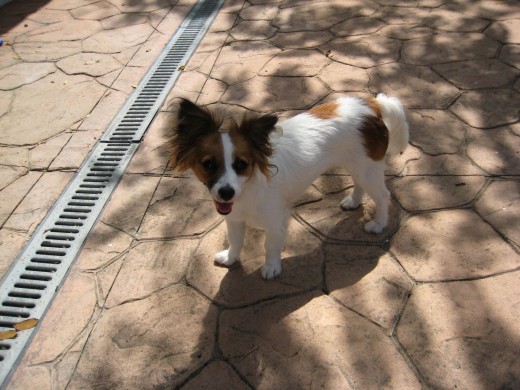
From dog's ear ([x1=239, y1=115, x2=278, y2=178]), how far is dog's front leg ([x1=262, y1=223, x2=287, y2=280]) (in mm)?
507

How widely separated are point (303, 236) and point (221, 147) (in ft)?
4.27

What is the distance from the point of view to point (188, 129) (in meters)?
2.60

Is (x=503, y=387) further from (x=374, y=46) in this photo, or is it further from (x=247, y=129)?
(x=374, y=46)

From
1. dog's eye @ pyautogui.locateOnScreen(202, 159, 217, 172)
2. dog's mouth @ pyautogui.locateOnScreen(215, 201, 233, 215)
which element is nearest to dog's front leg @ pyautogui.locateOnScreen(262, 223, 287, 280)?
dog's mouth @ pyautogui.locateOnScreen(215, 201, 233, 215)

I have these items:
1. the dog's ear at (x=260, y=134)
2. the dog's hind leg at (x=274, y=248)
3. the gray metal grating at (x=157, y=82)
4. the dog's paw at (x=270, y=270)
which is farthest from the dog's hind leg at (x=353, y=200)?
the gray metal grating at (x=157, y=82)

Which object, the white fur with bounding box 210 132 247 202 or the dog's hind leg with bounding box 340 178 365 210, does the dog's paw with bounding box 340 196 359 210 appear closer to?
the dog's hind leg with bounding box 340 178 365 210

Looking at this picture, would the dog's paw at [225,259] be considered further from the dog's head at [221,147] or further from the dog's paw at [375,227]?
the dog's paw at [375,227]

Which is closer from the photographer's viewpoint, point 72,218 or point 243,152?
point 243,152

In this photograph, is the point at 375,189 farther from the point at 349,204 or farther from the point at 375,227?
the point at 349,204

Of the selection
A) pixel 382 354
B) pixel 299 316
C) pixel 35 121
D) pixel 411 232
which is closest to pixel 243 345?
pixel 299 316

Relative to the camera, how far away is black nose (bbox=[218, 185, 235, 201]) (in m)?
2.46

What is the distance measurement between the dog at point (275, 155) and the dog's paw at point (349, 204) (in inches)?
10.9

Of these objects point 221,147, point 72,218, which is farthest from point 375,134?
point 72,218

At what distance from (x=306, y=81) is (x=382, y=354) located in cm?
348
